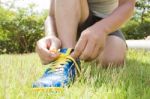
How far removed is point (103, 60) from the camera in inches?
104

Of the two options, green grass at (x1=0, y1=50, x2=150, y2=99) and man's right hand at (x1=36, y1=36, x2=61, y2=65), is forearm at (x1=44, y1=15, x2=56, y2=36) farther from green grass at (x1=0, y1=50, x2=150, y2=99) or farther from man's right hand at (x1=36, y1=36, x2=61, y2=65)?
green grass at (x1=0, y1=50, x2=150, y2=99)

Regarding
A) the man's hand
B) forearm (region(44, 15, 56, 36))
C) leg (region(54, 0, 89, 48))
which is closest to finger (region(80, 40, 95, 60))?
the man's hand

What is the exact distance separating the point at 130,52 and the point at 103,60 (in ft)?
4.73

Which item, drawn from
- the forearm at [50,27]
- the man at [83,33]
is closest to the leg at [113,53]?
the man at [83,33]

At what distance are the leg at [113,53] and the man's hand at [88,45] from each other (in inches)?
19.9

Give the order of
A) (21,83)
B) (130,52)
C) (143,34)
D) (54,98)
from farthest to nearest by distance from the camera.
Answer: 1. (143,34)
2. (130,52)
3. (21,83)
4. (54,98)

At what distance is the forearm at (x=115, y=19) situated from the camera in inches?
88.0

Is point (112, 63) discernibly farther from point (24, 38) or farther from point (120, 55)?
point (24, 38)

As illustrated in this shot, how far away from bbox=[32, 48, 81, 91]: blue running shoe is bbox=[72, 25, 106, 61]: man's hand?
2.0 inches

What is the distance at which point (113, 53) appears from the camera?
8.65 feet

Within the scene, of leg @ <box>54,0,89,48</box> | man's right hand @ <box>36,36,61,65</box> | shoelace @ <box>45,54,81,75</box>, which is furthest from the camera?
leg @ <box>54,0,89,48</box>

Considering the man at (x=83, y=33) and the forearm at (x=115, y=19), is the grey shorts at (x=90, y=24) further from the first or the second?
the forearm at (x=115, y=19)

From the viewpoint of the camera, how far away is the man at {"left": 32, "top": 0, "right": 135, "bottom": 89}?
6.84 ft

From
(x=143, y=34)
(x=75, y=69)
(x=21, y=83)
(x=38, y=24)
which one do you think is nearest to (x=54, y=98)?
(x=21, y=83)
